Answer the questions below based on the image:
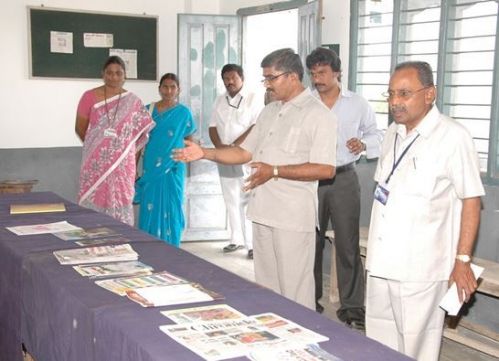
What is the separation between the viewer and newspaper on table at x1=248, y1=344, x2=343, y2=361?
4.65 feet

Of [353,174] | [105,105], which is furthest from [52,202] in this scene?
[353,174]

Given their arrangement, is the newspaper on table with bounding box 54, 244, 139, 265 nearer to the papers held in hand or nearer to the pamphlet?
the papers held in hand

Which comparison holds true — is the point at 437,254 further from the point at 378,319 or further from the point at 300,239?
the point at 300,239

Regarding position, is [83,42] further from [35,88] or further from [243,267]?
[243,267]

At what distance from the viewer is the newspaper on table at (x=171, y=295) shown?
1789 mm

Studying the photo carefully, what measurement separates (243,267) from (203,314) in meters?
3.49

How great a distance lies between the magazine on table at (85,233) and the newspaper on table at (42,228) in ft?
0.20

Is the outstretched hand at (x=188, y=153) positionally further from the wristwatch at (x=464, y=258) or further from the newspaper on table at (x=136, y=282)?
the wristwatch at (x=464, y=258)

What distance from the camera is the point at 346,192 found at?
3.71 meters

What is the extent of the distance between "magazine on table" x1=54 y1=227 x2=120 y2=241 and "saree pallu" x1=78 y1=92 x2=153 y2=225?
1.50m

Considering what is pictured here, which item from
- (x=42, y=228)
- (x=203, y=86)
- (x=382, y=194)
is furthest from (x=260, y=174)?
(x=203, y=86)

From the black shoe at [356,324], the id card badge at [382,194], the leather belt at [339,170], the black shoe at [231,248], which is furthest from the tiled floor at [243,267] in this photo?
the id card badge at [382,194]

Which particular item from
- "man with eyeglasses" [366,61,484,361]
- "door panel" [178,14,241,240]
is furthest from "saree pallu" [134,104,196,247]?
"man with eyeglasses" [366,61,484,361]

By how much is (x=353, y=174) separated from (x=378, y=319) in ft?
4.66
